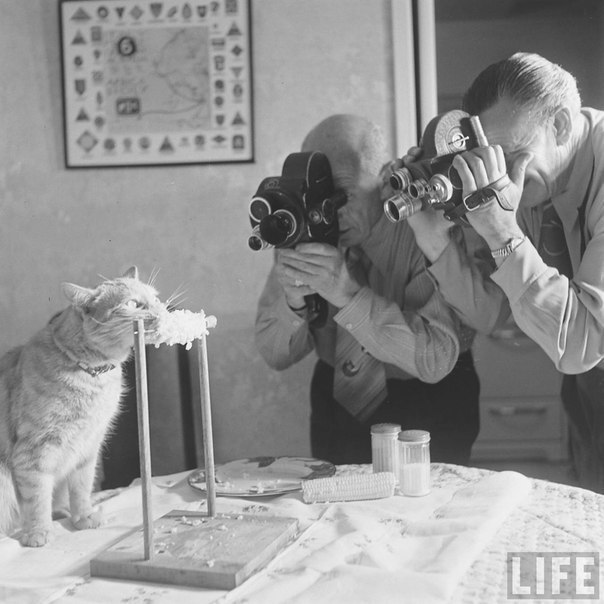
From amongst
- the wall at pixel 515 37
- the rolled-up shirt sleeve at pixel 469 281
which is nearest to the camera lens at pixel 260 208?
the rolled-up shirt sleeve at pixel 469 281

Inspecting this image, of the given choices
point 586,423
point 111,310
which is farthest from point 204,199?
point 586,423

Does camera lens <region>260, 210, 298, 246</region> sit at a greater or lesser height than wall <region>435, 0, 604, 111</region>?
lesser

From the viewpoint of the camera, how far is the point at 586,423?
5.57 feet

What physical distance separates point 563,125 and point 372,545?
80 cm

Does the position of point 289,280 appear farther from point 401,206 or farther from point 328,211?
point 401,206

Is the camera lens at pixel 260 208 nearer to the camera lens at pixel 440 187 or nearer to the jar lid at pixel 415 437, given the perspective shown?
the camera lens at pixel 440 187

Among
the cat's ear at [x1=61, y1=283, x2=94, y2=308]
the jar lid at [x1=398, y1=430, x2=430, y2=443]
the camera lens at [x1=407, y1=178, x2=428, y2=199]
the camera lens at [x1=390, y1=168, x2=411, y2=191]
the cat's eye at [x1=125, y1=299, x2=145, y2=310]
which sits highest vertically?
the camera lens at [x1=390, y1=168, x2=411, y2=191]

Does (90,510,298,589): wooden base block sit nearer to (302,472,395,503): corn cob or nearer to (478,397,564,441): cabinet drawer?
(302,472,395,503): corn cob

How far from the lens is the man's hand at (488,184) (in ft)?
3.99

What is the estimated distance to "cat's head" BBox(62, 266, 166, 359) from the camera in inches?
44.6

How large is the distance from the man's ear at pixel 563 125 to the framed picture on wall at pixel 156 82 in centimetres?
85

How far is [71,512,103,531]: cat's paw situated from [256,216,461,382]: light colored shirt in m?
0.58

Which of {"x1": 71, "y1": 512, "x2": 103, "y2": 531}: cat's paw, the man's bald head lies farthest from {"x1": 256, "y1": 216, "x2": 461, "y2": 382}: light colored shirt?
{"x1": 71, "y1": 512, "x2": 103, "y2": 531}: cat's paw

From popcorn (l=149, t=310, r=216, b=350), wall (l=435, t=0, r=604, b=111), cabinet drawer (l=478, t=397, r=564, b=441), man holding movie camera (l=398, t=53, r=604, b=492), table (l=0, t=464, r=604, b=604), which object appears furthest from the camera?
cabinet drawer (l=478, t=397, r=564, b=441)
